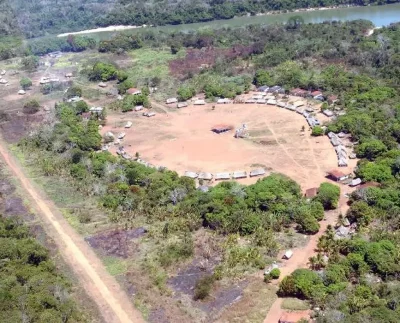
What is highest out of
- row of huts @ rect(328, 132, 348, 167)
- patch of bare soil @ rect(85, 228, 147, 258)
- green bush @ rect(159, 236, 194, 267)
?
green bush @ rect(159, 236, 194, 267)

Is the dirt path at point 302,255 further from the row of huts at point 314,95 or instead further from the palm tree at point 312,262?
the row of huts at point 314,95

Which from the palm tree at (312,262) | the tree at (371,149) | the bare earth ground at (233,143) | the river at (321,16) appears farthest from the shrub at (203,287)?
the river at (321,16)

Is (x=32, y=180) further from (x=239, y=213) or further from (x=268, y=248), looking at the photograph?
(x=268, y=248)

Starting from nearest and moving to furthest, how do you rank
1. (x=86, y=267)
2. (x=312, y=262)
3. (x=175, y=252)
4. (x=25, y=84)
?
1. (x=312, y=262)
2. (x=86, y=267)
3. (x=175, y=252)
4. (x=25, y=84)

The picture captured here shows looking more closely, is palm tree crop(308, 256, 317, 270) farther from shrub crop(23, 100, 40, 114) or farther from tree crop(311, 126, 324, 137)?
shrub crop(23, 100, 40, 114)

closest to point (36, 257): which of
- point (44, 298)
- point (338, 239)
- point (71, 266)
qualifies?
point (71, 266)

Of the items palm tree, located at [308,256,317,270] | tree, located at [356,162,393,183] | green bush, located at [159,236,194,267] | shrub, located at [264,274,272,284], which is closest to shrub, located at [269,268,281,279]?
shrub, located at [264,274,272,284]

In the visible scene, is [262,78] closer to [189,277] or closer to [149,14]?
[189,277]

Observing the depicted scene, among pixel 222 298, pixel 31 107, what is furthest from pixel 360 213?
pixel 31 107
